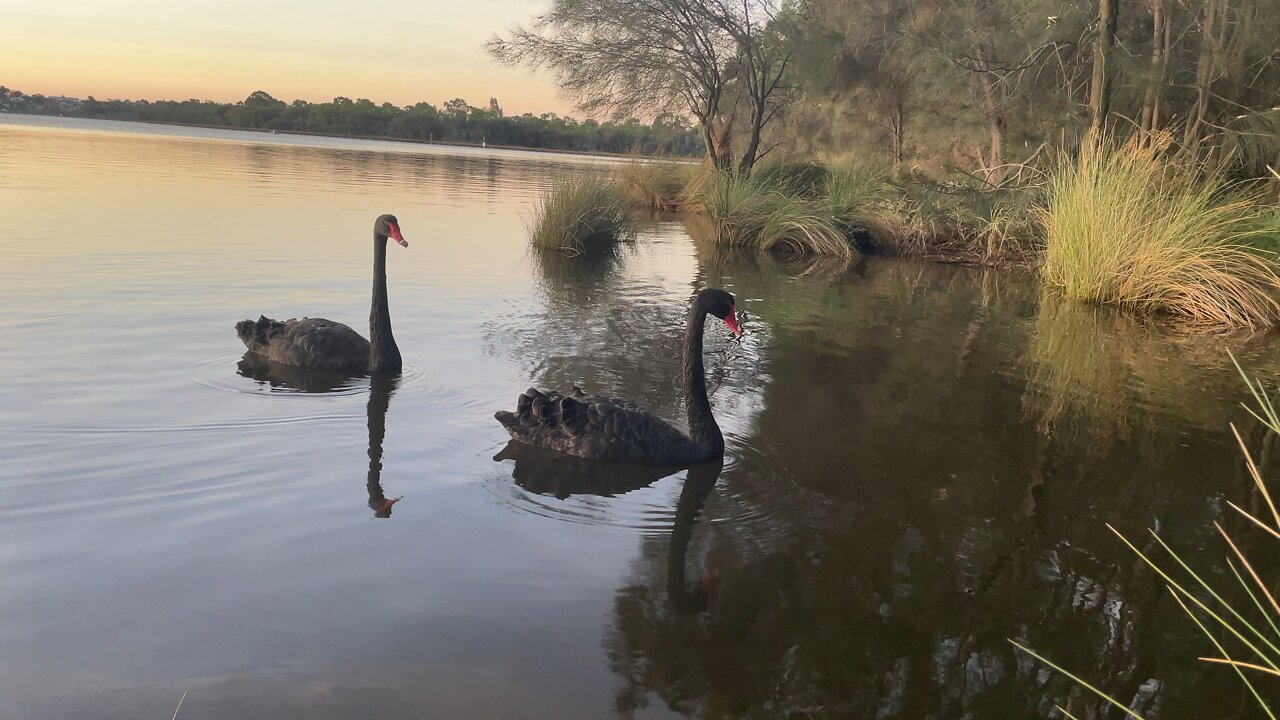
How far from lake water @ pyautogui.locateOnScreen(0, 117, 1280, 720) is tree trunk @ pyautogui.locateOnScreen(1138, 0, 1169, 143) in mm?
5386

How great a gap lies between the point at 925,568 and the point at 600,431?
5.97 ft

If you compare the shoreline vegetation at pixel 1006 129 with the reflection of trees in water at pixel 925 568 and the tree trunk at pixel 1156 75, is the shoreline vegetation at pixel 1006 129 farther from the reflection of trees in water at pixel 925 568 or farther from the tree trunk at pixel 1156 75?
the reflection of trees in water at pixel 925 568

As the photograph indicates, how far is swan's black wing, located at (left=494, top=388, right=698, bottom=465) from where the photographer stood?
4895 mm

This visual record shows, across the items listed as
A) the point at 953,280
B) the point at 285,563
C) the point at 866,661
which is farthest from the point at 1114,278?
the point at 285,563

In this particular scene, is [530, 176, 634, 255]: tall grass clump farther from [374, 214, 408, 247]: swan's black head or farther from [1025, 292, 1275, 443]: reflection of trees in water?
[374, 214, 408, 247]: swan's black head

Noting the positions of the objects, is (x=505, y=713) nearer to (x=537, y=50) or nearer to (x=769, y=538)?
(x=769, y=538)

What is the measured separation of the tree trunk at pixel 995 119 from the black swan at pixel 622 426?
13.1m

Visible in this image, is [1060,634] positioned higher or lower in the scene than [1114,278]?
lower

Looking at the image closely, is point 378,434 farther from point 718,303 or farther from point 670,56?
point 670,56

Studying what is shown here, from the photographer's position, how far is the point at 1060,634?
3.28 meters

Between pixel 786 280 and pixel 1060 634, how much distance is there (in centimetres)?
1035

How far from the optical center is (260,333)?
684 centimetres

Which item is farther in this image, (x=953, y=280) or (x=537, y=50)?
(x=537, y=50)

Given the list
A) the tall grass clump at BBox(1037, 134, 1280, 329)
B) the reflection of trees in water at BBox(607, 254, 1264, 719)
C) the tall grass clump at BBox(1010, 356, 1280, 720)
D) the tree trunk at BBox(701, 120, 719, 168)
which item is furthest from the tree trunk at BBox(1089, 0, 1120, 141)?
the tree trunk at BBox(701, 120, 719, 168)
